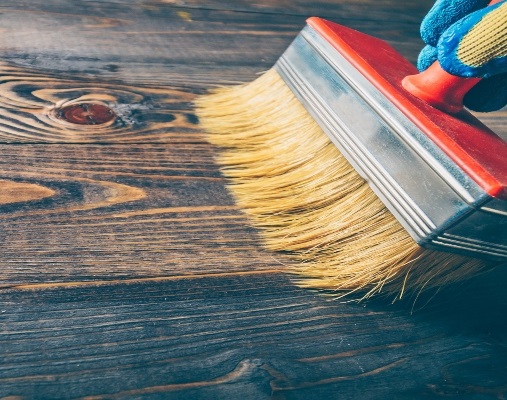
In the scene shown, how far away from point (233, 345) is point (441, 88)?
525mm

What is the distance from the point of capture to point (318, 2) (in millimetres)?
2008

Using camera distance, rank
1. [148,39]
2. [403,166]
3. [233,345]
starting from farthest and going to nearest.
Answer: [148,39], [403,166], [233,345]

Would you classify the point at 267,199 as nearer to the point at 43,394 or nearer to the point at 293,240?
the point at 293,240

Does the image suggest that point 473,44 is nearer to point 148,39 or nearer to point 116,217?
point 116,217

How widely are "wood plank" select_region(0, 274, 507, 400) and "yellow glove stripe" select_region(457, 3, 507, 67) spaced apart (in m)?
0.39

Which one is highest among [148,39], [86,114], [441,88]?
[148,39]

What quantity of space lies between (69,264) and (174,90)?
60 cm

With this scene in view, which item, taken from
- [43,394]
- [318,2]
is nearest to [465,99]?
[43,394]

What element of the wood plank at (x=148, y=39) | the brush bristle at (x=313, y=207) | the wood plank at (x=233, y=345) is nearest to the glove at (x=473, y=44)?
the brush bristle at (x=313, y=207)

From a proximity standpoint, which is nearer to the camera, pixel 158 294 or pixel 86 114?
pixel 158 294

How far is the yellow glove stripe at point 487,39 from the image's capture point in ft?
2.89

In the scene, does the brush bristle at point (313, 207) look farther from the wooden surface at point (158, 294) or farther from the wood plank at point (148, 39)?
the wood plank at point (148, 39)

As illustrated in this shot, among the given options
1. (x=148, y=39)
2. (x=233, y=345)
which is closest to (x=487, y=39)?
(x=233, y=345)

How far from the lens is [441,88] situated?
1047 mm
